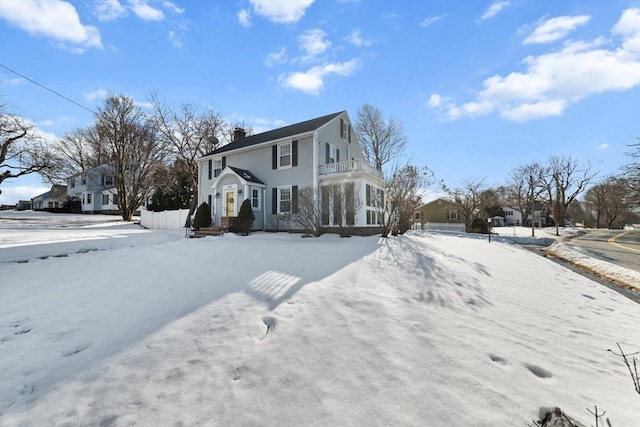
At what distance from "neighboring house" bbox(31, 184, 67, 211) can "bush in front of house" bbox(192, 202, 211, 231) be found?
4020 cm

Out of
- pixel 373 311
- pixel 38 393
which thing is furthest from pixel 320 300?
pixel 38 393

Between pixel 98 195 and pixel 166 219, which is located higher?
pixel 98 195

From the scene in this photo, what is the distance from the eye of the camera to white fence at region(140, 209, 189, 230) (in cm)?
1974

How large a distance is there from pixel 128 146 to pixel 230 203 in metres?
16.4

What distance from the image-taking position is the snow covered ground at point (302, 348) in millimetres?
2209

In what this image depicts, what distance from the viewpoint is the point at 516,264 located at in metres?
9.02

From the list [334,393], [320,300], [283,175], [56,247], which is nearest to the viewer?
[334,393]

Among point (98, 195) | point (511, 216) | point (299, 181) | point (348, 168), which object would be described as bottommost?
point (511, 216)

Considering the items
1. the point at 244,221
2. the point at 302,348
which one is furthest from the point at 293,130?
the point at 302,348

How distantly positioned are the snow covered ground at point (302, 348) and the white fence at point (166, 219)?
13869mm

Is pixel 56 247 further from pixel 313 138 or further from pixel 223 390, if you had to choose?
pixel 313 138

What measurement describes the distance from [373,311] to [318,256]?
3.79 metres

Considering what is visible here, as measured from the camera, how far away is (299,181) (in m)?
15.5

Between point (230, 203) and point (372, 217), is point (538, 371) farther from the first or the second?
point (230, 203)
